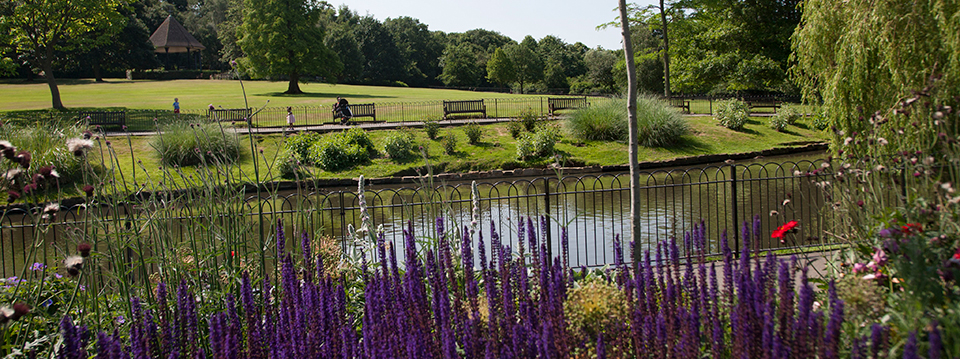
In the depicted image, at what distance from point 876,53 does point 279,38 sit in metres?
39.6

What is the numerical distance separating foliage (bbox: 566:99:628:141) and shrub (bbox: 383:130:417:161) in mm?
6024

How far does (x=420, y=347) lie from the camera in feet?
7.94

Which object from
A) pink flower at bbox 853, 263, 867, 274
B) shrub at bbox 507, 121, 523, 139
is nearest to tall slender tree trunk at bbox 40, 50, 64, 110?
shrub at bbox 507, 121, 523, 139

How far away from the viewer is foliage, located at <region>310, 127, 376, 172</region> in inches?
751

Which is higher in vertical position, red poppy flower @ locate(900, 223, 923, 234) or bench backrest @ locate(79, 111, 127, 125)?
bench backrest @ locate(79, 111, 127, 125)

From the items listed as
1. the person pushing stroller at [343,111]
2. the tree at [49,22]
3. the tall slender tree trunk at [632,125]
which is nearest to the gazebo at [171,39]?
the tree at [49,22]

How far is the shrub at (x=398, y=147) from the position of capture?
20.0 metres

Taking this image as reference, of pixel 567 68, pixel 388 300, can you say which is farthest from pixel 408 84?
pixel 388 300

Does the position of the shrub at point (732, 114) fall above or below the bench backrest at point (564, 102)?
below

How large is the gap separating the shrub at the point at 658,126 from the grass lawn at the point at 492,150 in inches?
15.0

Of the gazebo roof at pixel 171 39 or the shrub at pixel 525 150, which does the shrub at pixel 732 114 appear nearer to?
the shrub at pixel 525 150

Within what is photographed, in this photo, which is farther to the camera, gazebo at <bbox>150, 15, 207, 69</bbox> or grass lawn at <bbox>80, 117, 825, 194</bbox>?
gazebo at <bbox>150, 15, 207, 69</bbox>

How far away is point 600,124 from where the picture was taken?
72.3ft

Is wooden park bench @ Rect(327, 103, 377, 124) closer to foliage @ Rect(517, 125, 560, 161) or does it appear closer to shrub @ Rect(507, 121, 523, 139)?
shrub @ Rect(507, 121, 523, 139)
